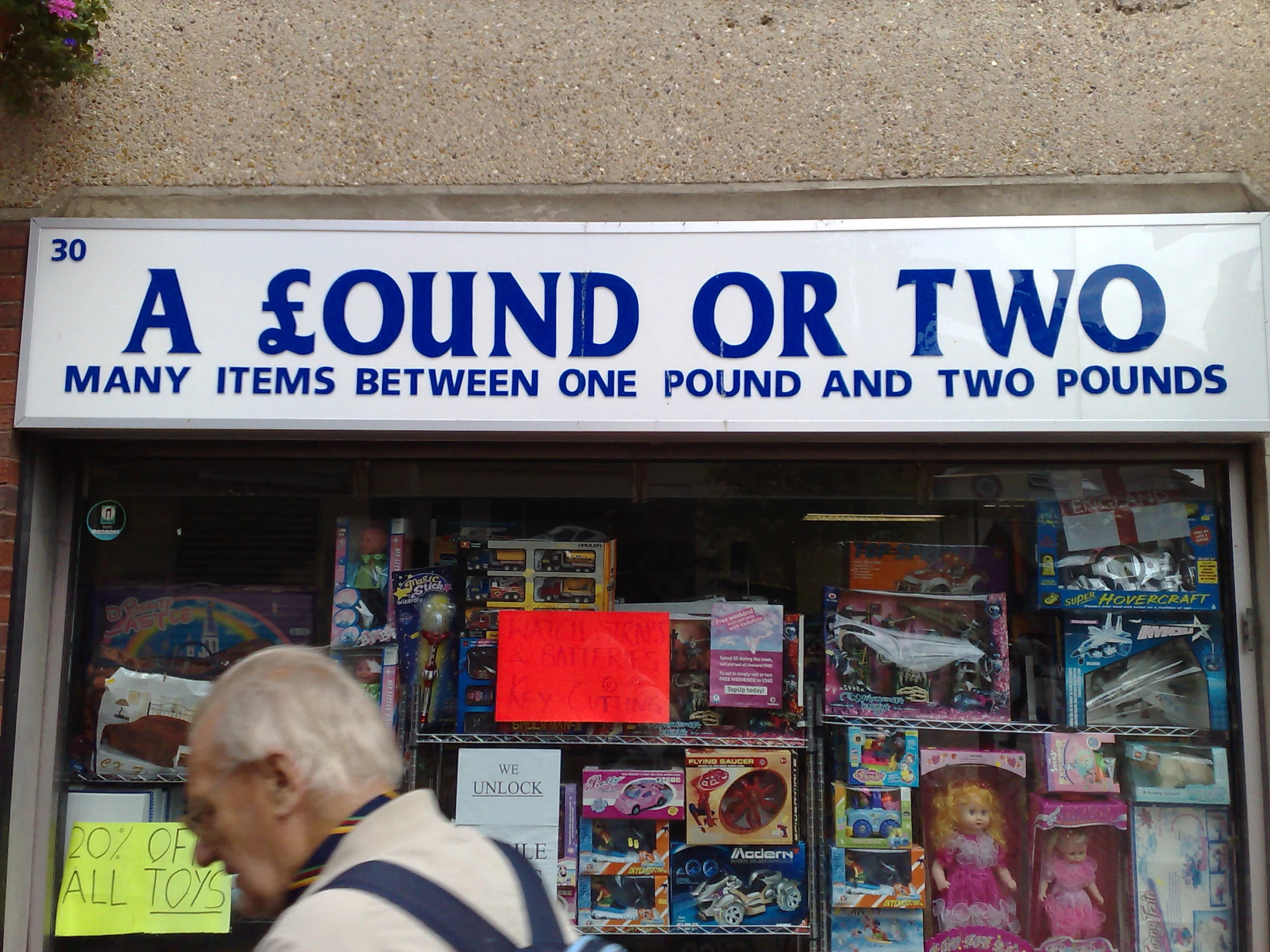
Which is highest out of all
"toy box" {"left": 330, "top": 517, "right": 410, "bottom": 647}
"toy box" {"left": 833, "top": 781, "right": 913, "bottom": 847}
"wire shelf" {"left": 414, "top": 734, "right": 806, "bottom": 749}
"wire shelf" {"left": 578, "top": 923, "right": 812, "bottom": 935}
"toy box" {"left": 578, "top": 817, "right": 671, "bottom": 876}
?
"toy box" {"left": 330, "top": 517, "right": 410, "bottom": 647}

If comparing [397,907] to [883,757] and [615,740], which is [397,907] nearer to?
[615,740]

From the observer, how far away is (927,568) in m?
3.46

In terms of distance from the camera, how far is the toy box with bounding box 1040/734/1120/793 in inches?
131

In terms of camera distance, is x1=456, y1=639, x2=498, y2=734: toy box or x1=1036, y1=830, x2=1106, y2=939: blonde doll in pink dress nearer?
x1=1036, y1=830, x2=1106, y2=939: blonde doll in pink dress

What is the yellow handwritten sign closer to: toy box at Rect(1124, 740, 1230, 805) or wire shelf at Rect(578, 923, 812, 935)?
wire shelf at Rect(578, 923, 812, 935)

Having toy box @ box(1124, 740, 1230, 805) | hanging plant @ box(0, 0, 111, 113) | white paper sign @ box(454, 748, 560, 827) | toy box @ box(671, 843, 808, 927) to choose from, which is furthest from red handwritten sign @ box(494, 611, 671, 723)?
hanging plant @ box(0, 0, 111, 113)

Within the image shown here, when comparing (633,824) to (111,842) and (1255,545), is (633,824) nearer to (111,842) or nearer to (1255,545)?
(111,842)

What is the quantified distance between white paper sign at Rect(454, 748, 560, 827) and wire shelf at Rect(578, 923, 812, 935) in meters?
0.32

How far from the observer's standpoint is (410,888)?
1.26 m

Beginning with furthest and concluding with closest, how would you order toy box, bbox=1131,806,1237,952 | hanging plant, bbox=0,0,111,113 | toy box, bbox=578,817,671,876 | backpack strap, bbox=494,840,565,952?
toy box, bbox=578,817,671,876 < toy box, bbox=1131,806,1237,952 < hanging plant, bbox=0,0,111,113 < backpack strap, bbox=494,840,565,952

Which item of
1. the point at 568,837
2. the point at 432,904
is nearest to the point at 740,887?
the point at 568,837

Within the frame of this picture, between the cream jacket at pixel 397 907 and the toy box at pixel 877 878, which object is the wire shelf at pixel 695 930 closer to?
the toy box at pixel 877 878

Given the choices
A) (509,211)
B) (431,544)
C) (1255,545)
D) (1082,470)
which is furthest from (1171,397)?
(431,544)

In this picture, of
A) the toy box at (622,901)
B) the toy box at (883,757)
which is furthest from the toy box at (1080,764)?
the toy box at (622,901)
